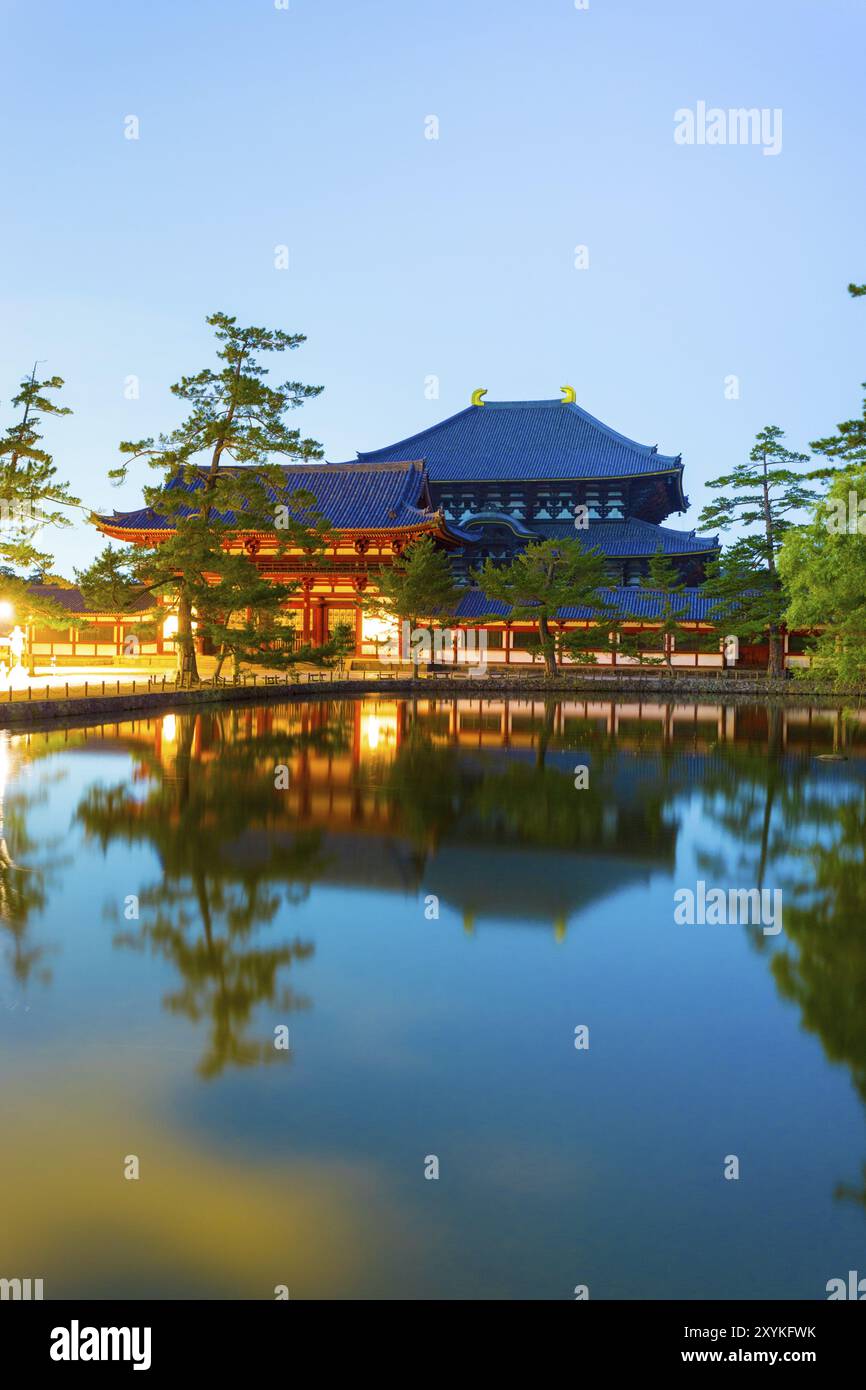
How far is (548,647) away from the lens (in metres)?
46.7

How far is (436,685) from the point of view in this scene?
4488cm

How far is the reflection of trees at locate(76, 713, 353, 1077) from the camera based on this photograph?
7309 mm

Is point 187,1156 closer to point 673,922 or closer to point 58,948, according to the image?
point 58,948

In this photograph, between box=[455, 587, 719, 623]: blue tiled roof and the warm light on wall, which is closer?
the warm light on wall

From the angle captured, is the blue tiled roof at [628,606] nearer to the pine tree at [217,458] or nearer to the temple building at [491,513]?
the temple building at [491,513]

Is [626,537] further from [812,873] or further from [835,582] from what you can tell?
[812,873]

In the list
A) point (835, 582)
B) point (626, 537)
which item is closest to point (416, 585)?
point (626, 537)

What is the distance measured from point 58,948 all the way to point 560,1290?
5.50m

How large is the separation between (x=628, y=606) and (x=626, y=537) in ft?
17.8

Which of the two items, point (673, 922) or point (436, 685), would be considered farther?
point (436, 685)

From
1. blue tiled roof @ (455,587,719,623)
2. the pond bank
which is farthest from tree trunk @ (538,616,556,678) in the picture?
blue tiled roof @ (455,587,719,623)

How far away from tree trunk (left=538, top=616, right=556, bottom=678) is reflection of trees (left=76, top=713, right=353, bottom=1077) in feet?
Result: 92.2

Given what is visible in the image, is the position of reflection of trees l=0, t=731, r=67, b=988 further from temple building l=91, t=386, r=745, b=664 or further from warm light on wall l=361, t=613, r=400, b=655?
warm light on wall l=361, t=613, r=400, b=655
